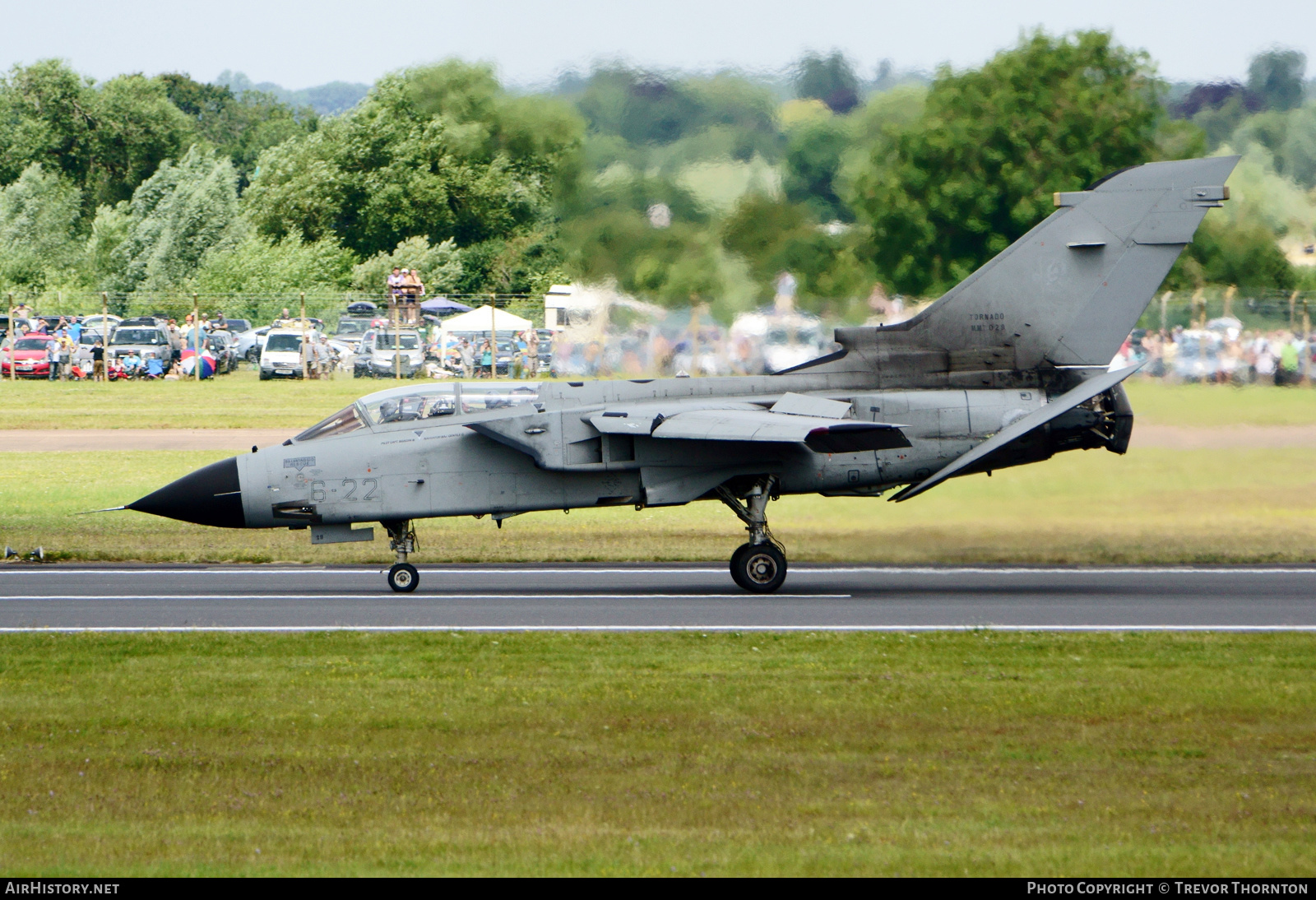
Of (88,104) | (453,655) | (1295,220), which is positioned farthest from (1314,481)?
(88,104)

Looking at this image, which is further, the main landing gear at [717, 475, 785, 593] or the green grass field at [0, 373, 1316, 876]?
the main landing gear at [717, 475, 785, 593]

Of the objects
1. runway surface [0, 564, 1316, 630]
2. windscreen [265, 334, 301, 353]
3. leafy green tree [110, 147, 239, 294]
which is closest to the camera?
runway surface [0, 564, 1316, 630]

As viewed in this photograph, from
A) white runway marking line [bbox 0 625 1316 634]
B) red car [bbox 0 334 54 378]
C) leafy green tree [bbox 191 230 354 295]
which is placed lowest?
white runway marking line [bbox 0 625 1316 634]

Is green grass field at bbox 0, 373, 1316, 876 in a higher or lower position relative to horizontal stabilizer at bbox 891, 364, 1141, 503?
lower

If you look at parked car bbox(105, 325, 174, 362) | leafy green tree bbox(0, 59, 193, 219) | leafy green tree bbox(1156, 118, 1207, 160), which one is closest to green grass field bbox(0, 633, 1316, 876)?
leafy green tree bbox(1156, 118, 1207, 160)

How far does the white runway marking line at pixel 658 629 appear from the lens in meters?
14.8

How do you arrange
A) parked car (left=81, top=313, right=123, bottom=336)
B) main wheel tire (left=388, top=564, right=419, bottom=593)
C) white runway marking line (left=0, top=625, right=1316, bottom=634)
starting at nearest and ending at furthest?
white runway marking line (left=0, top=625, right=1316, bottom=634)
main wheel tire (left=388, top=564, right=419, bottom=593)
parked car (left=81, top=313, right=123, bottom=336)

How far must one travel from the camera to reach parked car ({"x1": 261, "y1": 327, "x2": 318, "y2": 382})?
52781 millimetres

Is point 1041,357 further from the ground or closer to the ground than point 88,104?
closer to the ground

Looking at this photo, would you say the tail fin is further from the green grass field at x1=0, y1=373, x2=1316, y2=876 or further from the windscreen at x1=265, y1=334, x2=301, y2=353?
the windscreen at x1=265, y1=334, x2=301, y2=353

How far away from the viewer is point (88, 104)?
90.5 m

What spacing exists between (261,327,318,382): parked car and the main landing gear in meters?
36.6

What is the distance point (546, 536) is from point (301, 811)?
16822mm
